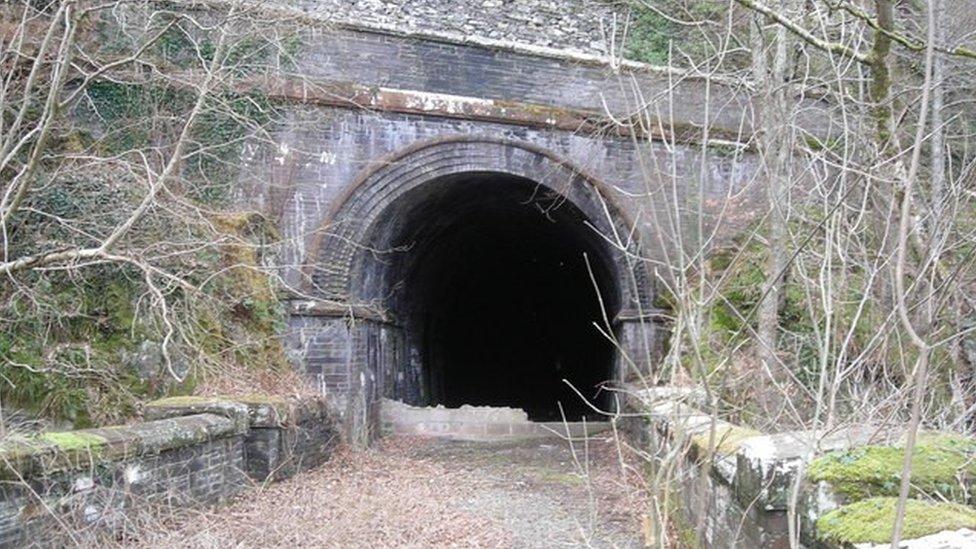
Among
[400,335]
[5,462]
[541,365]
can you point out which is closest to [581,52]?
[400,335]

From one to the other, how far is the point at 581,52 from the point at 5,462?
10.8m

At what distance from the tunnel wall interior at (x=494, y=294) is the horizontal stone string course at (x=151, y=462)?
10.9 feet

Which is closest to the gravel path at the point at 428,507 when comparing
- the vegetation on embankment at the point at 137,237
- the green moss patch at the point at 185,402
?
the green moss patch at the point at 185,402

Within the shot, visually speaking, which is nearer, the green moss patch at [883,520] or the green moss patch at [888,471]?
the green moss patch at [883,520]

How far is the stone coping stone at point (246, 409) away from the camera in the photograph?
8.23m

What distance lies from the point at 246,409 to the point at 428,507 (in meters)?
2.29

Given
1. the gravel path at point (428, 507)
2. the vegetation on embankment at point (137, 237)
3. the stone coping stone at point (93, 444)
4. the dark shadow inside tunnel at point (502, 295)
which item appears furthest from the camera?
the dark shadow inside tunnel at point (502, 295)

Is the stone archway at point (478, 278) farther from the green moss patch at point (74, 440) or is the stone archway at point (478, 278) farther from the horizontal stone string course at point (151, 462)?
the green moss patch at point (74, 440)

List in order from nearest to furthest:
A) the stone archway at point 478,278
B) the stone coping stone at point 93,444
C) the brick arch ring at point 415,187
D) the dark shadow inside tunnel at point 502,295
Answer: the stone coping stone at point 93,444 → the brick arch ring at point 415,187 → the stone archway at point 478,278 → the dark shadow inside tunnel at point 502,295

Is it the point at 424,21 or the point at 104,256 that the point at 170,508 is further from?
the point at 424,21

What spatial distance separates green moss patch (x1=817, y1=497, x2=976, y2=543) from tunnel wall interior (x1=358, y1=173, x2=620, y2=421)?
5291mm

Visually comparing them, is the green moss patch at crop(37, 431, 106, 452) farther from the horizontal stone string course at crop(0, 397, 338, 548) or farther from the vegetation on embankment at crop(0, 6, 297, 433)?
the vegetation on embankment at crop(0, 6, 297, 433)

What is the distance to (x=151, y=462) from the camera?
21.5 feet

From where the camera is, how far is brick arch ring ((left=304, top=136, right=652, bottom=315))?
11.7 meters
